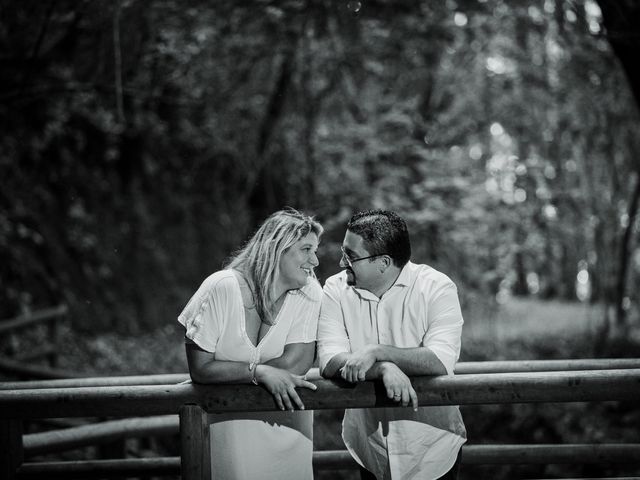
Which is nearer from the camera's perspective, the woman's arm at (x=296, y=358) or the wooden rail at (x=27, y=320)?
the woman's arm at (x=296, y=358)

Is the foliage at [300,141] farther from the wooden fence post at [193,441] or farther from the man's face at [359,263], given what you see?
the wooden fence post at [193,441]

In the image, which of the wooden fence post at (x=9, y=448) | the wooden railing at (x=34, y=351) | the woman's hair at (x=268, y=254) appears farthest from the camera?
the wooden railing at (x=34, y=351)

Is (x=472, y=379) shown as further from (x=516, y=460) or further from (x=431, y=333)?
(x=516, y=460)

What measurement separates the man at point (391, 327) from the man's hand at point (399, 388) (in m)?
0.28

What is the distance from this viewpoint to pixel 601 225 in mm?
11594

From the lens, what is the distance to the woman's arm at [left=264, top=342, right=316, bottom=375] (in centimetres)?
269

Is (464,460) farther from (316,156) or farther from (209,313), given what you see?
(316,156)

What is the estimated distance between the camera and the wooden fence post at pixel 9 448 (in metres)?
2.93

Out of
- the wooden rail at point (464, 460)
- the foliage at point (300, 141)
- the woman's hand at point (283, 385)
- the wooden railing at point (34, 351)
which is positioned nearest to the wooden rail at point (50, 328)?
the wooden railing at point (34, 351)

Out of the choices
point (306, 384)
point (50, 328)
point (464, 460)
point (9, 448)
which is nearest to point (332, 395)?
point (306, 384)

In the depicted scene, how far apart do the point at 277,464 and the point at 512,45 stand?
9.90m

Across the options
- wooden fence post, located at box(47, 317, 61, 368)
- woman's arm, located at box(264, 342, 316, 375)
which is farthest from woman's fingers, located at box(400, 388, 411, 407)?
wooden fence post, located at box(47, 317, 61, 368)

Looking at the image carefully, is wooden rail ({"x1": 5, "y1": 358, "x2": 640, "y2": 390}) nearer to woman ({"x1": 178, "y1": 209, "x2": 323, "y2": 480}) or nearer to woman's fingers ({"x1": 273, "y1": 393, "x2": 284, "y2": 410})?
woman ({"x1": 178, "y1": 209, "x2": 323, "y2": 480})

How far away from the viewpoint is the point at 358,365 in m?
2.44
